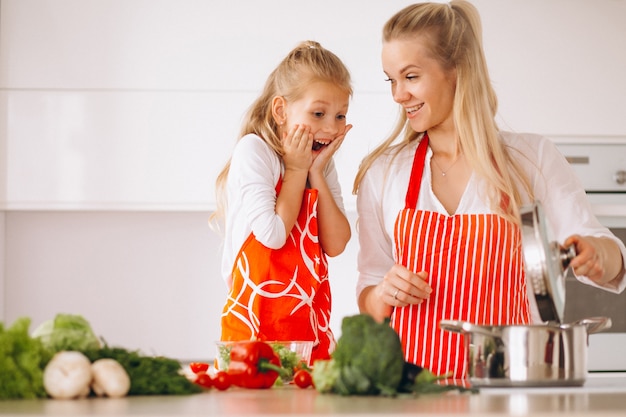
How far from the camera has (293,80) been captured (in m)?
2.17

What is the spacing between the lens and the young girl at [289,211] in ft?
6.51

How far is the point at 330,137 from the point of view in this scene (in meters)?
2.15

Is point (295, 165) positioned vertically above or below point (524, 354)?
above

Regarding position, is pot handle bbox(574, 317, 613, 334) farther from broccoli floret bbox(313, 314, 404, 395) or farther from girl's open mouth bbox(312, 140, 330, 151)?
girl's open mouth bbox(312, 140, 330, 151)

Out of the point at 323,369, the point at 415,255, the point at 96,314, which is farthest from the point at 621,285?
the point at 96,314

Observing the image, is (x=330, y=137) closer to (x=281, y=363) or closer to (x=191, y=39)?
(x=281, y=363)

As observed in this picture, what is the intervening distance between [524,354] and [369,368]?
10.5 inches

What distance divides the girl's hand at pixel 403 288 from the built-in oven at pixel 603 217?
4.55 ft

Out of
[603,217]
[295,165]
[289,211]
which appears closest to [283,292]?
[289,211]

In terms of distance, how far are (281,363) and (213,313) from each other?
2.14m

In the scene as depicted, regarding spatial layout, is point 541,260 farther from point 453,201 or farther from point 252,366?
point 453,201

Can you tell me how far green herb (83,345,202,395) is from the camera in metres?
1.17

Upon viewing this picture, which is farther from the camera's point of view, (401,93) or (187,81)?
(187,81)

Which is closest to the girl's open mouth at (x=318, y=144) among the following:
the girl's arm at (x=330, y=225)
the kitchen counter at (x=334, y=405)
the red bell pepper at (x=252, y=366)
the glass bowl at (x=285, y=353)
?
the girl's arm at (x=330, y=225)
